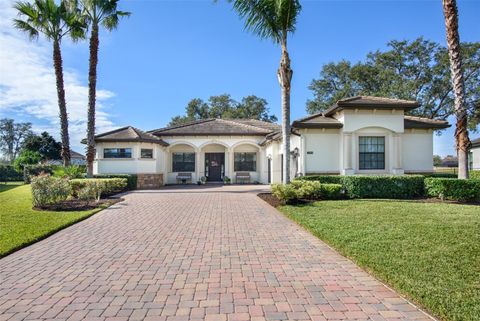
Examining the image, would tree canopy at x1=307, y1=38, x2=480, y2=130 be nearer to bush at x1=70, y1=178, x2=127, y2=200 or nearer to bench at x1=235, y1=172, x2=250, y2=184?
bench at x1=235, y1=172, x2=250, y2=184

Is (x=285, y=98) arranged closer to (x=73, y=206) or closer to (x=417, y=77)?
(x=73, y=206)

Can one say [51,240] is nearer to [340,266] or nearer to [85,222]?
[85,222]

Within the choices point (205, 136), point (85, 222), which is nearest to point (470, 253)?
point (85, 222)

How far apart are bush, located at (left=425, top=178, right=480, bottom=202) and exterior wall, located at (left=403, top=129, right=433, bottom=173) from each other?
4.99m

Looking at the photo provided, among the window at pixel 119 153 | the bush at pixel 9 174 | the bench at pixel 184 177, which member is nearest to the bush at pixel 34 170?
the window at pixel 119 153

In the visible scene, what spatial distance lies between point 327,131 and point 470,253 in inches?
464

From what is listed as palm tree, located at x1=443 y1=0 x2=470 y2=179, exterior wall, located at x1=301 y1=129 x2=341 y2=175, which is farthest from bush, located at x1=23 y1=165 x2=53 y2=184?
palm tree, located at x1=443 y1=0 x2=470 y2=179

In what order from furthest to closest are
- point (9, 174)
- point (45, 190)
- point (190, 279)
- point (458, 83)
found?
point (9, 174)
point (458, 83)
point (45, 190)
point (190, 279)

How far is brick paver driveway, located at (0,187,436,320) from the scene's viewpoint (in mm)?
3662

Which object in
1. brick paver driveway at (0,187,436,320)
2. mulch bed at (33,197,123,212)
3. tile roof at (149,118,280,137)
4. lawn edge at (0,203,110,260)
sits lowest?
brick paver driveway at (0,187,436,320)

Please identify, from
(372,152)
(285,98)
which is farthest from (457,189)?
(285,98)

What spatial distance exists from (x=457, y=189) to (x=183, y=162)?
20.0m

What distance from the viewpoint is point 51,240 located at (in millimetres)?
7070

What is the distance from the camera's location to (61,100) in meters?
20.8
